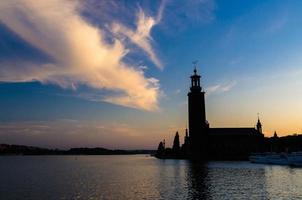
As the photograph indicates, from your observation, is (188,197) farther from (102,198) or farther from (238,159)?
(238,159)

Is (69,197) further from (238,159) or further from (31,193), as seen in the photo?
(238,159)

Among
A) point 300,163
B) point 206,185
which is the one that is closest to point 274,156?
point 300,163

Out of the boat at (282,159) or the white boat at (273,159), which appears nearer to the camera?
the boat at (282,159)

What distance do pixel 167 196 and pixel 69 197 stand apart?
496 inches

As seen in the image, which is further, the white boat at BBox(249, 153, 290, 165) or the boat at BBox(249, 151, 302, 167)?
the white boat at BBox(249, 153, 290, 165)

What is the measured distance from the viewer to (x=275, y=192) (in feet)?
184

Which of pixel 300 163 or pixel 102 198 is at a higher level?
pixel 300 163

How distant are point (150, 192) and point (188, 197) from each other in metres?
7.97

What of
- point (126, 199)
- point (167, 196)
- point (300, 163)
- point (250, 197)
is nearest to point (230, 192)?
point (250, 197)

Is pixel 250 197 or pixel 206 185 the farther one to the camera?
pixel 206 185

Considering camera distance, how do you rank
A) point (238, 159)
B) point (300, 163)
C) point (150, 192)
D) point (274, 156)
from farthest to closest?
point (238, 159) → point (274, 156) → point (300, 163) → point (150, 192)

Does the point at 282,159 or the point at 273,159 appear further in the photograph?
the point at 273,159

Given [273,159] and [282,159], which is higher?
[273,159]

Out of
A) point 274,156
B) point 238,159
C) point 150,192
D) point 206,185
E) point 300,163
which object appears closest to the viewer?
point 150,192
